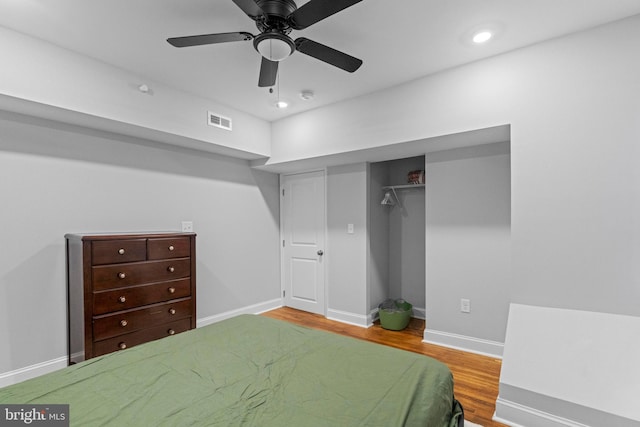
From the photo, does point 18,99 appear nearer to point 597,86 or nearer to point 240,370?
point 240,370

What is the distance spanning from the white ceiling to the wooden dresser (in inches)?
60.1

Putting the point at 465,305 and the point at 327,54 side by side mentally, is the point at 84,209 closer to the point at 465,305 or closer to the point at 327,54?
the point at 327,54

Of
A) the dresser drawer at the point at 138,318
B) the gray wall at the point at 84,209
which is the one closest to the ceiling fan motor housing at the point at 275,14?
the gray wall at the point at 84,209

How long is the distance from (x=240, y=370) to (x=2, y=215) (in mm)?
2510

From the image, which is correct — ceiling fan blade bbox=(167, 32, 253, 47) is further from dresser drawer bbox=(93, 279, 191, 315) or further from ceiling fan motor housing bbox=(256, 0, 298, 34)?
dresser drawer bbox=(93, 279, 191, 315)

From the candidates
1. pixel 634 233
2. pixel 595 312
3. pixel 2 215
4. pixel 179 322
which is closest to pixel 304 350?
pixel 179 322

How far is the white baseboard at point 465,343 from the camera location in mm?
3041

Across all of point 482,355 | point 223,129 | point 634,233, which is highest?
point 223,129

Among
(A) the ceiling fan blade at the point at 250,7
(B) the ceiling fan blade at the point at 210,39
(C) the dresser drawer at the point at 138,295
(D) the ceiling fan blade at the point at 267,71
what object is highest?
(A) the ceiling fan blade at the point at 250,7

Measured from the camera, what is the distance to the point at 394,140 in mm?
3102

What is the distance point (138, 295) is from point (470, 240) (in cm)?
324

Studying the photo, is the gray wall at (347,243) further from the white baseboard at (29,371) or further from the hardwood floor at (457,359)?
the white baseboard at (29,371)

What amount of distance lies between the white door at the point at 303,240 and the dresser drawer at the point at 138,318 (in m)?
1.89

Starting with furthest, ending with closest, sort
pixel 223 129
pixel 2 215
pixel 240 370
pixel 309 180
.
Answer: pixel 309 180
pixel 223 129
pixel 2 215
pixel 240 370
